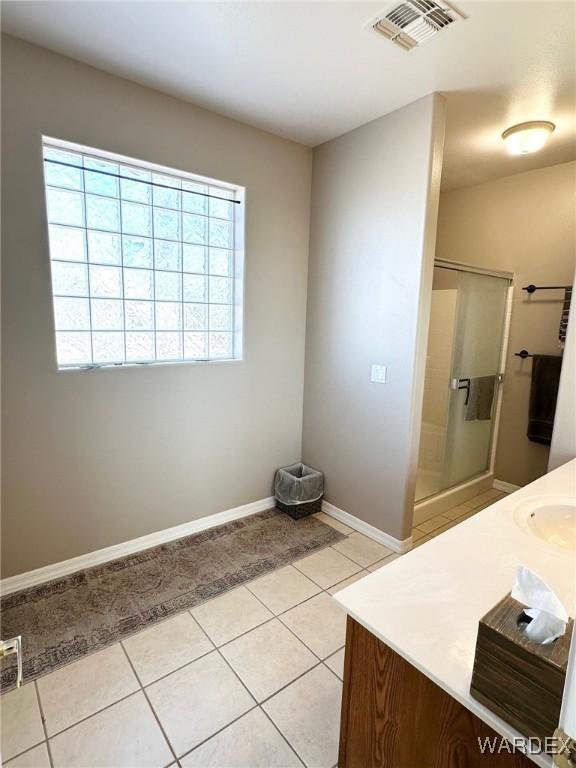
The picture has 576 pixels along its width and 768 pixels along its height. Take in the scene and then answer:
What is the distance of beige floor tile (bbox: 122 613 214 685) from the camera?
65.3 inches

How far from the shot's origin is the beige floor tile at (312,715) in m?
1.35

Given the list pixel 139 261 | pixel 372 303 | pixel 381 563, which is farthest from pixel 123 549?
pixel 372 303

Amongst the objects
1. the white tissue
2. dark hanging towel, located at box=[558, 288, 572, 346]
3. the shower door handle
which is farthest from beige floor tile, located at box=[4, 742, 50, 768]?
dark hanging towel, located at box=[558, 288, 572, 346]

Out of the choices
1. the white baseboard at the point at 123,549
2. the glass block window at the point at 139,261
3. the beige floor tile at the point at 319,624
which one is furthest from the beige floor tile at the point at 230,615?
the glass block window at the point at 139,261

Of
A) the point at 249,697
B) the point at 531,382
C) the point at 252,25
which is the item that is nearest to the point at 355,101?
the point at 252,25

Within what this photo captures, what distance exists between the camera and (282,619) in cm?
195

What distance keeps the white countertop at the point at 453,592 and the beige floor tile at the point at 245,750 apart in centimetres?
85

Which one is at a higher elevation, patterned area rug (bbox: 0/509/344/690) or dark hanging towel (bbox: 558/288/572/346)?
dark hanging towel (bbox: 558/288/572/346)

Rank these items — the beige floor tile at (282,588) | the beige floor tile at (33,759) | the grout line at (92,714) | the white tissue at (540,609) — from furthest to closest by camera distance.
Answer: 1. the beige floor tile at (282,588)
2. the grout line at (92,714)
3. the beige floor tile at (33,759)
4. the white tissue at (540,609)

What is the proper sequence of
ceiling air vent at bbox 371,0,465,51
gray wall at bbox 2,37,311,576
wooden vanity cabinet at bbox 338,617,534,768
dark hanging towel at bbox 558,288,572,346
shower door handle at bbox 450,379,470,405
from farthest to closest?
Answer: shower door handle at bbox 450,379,470,405, dark hanging towel at bbox 558,288,572,346, gray wall at bbox 2,37,311,576, ceiling air vent at bbox 371,0,465,51, wooden vanity cabinet at bbox 338,617,534,768

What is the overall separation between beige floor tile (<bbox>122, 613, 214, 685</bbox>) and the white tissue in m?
1.53

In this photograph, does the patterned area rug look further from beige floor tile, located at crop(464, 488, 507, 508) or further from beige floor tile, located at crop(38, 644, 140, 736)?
beige floor tile, located at crop(464, 488, 507, 508)

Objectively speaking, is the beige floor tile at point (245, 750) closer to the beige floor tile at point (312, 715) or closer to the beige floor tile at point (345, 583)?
the beige floor tile at point (312, 715)

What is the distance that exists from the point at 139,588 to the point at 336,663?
1.11m
